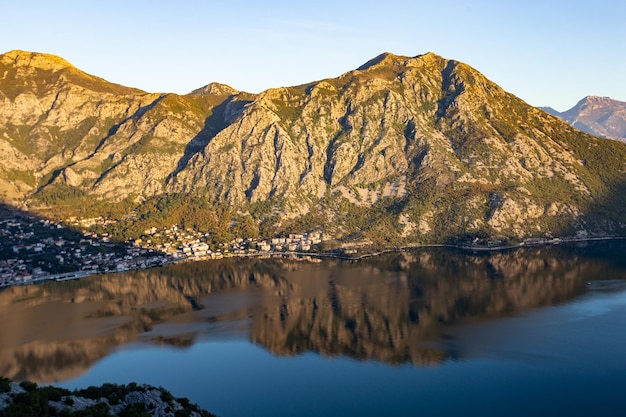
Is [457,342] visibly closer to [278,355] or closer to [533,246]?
[278,355]

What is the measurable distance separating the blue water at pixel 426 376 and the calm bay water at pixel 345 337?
314 mm

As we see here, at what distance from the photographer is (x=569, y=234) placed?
196 metres

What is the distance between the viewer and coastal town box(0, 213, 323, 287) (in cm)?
15562

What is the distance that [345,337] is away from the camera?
330ft

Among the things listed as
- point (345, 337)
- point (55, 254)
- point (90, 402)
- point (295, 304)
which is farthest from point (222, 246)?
point (90, 402)

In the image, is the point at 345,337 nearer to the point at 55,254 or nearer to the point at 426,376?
the point at 426,376

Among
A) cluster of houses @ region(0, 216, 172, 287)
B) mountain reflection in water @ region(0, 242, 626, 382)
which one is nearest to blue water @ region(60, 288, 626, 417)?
mountain reflection in water @ region(0, 242, 626, 382)

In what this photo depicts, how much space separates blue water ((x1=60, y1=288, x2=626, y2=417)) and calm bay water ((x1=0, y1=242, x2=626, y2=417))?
1.03 feet

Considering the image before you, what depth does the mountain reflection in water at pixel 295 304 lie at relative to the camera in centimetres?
9688

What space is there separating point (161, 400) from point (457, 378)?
4728 centimetres

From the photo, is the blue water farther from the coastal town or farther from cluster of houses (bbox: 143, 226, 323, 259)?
cluster of houses (bbox: 143, 226, 323, 259)

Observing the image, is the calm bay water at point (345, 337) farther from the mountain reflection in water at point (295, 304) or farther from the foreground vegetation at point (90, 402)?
the foreground vegetation at point (90, 402)

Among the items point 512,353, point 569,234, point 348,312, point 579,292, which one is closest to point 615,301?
point 579,292

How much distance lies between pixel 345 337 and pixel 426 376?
21898 millimetres
